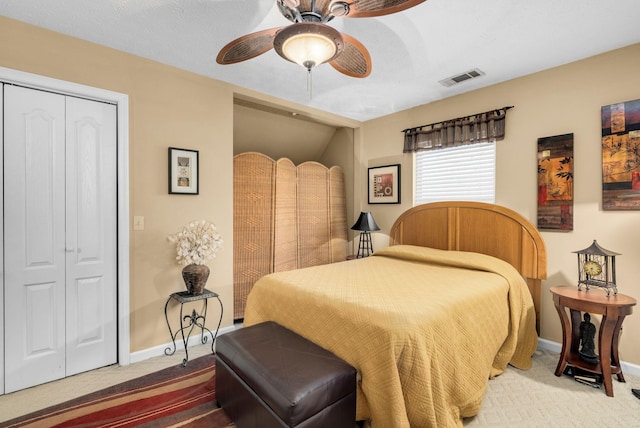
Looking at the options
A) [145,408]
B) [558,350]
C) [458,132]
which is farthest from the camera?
[458,132]

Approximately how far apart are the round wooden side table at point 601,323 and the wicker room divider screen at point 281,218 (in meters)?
2.63

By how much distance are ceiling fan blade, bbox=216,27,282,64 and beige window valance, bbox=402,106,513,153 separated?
2445 mm

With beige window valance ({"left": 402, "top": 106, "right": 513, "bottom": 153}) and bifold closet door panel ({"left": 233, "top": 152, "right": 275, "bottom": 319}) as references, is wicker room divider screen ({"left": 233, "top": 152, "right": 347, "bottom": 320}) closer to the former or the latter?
bifold closet door panel ({"left": 233, "top": 152, "right": 275, "bottom": 319})

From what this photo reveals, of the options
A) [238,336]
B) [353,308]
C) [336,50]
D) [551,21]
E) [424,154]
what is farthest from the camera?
[424,154]

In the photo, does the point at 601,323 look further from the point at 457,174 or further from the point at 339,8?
the point at 339,8

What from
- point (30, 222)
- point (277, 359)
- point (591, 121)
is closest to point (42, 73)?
point (30, 222)

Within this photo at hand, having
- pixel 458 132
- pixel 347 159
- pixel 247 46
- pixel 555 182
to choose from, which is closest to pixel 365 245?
pixel 347 159

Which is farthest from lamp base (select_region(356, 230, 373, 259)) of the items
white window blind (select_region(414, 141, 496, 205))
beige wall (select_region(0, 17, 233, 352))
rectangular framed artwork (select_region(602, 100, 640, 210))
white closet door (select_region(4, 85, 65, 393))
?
white closet door (select_region(4, 85, 65, 393))

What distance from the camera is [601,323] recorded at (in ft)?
7.06

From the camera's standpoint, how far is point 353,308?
1.79 m

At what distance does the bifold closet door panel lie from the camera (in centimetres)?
349

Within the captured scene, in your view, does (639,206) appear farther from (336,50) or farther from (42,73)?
(42,73)

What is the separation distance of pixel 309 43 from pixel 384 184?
290 cm

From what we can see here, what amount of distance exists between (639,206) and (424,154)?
77.8 inches
